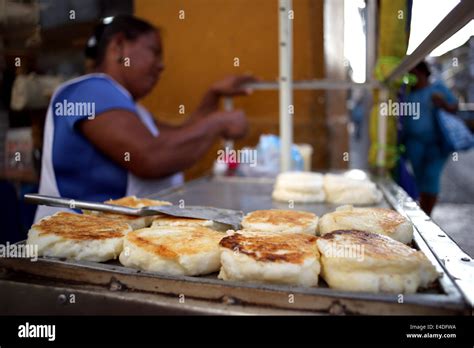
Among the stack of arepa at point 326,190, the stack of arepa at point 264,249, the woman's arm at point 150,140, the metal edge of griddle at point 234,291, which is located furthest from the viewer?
the woman's arm at point 150,140

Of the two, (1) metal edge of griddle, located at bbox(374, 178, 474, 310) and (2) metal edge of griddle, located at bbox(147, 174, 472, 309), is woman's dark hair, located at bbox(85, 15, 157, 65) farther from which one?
(1) metal edge of griddle, located at bbox(374, 178, 474, 310)

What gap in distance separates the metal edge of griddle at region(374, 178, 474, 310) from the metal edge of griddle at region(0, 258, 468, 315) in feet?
0.20

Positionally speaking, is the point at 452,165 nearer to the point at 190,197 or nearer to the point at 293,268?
the point at 190,197

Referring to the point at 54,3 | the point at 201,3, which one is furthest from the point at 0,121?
the point at 201,3

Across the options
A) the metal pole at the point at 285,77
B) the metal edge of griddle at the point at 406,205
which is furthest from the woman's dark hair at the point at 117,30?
the metal edge of griddle at the point at 406,205

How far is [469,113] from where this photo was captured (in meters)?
9.28

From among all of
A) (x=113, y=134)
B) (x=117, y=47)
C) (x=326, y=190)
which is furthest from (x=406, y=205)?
(x=117, y=47)

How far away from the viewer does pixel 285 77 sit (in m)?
2.69

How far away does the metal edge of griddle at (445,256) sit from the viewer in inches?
35.4

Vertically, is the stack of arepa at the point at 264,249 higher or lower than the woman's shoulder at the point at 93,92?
lower

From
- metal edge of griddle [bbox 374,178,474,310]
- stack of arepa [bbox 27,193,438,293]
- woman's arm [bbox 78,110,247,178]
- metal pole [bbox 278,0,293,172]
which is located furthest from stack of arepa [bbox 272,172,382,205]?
woman's arm [bbox 78,110,247,178]

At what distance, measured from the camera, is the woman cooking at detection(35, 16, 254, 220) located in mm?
2459

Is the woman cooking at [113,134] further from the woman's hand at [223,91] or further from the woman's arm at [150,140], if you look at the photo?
the woman's hand at [223,91]

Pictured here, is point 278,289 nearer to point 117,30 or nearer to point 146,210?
point 146,210
